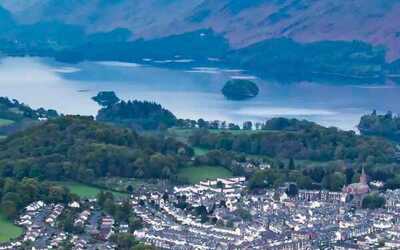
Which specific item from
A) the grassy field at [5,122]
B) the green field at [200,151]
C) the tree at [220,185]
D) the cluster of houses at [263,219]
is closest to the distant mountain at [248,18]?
the grassy field at [5,122]

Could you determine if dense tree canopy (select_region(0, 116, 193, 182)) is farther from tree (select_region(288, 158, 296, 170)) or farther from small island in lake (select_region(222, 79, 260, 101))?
small island in lake (select_region(222, 79, 260, 101))

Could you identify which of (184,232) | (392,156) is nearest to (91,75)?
(392,156)

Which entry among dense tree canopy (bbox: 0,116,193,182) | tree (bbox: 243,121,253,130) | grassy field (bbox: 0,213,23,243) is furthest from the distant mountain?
grassy field (bbox: 0,213,23,243)

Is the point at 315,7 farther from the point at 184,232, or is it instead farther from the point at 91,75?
the point at 184,232

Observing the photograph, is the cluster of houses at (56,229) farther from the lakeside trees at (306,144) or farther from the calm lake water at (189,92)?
the calm lake water at (189,92)

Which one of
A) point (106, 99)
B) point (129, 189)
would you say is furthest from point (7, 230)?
point (106, 99)
